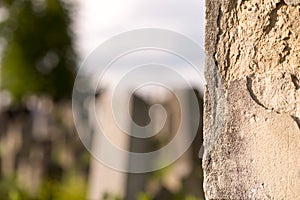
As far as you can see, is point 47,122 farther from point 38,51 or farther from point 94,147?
point 38,51

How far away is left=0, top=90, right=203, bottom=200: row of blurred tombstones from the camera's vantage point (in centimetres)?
596

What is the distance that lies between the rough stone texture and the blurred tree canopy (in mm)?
24183

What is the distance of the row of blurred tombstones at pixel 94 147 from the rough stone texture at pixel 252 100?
3534 millimetres

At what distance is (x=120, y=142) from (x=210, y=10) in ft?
14.2

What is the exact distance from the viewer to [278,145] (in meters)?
1.60

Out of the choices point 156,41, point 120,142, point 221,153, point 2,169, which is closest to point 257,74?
point 221,153

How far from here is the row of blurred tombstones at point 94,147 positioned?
235 inches

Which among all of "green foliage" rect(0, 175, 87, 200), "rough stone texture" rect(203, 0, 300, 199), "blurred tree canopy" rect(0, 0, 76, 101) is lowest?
"blurred tree canopy" rect(0, 0, 76, 101)

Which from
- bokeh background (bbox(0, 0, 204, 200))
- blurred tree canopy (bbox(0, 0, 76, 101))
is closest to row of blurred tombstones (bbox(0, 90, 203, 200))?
bokeh background (bbox(0, 0, 204, 200))

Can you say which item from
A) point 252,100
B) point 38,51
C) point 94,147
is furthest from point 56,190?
point 38,51

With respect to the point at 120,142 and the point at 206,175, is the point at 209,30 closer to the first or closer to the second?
the point at 206,175

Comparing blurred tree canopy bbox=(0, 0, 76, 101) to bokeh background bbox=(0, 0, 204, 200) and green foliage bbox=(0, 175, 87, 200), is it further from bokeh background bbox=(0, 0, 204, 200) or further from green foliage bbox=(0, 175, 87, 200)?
green foliage bbox=(0, 175, 87, 200)

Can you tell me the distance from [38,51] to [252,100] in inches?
977

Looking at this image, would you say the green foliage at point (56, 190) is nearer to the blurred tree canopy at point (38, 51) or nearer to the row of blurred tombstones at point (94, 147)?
the row of blurred tombstones at point (94, 147)
